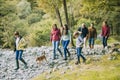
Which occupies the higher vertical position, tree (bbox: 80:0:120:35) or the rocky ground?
tree (bbox: 80:0:120:35)

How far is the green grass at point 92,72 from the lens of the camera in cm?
1504

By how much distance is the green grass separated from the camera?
49.3 feet

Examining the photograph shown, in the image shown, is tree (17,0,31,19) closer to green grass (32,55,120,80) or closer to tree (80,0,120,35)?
tree (80,0,120,35)

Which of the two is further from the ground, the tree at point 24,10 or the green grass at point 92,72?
the tree at point 24,10

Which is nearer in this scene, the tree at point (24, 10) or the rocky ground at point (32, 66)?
the rocky ground at point (32, 66)

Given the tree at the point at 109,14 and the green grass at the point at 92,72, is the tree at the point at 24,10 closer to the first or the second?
the tree at the point at 109,14

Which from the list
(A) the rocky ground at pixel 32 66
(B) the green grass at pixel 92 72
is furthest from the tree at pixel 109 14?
(B) the green grass at pixel 92 72

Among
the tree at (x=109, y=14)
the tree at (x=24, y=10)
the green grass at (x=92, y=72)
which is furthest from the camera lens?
the tree at (x=24, y=10)

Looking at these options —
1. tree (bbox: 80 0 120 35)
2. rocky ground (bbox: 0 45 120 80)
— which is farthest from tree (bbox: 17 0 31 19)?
rocky ground (bbox: 0 45 120 80)

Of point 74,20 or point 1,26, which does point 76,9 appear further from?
point 1,26

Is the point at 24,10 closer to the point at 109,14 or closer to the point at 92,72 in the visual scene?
the point at 109,14

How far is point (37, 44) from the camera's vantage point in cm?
3934

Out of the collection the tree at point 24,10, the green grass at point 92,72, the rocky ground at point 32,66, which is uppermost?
the tree at point 24,10

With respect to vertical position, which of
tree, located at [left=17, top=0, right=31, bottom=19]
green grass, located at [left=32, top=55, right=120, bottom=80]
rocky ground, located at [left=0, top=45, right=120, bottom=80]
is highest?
tree, located at [left=17, top=0, right=31, bottom=19]
